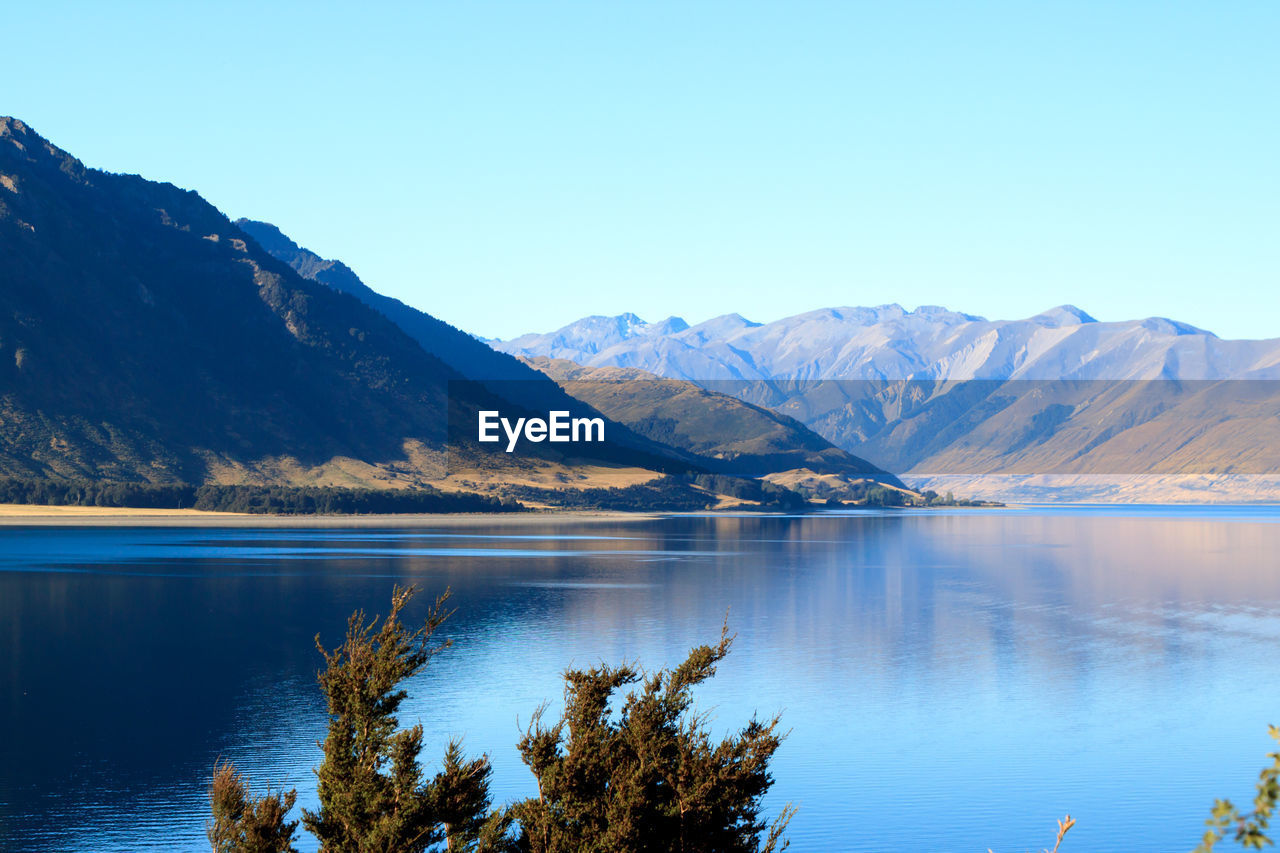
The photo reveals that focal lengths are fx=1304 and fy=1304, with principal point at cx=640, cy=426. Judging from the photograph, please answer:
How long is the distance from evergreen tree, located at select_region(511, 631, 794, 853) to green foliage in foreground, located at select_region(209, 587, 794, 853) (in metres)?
0.03

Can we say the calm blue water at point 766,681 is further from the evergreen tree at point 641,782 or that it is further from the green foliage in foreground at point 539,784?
the green foliage in foreground at point 539,784

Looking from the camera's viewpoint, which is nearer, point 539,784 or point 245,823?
point 245,823

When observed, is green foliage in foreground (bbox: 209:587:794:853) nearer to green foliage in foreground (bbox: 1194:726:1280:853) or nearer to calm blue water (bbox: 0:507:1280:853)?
green foliage in foreground (bbox: 1194:726:1280:853)

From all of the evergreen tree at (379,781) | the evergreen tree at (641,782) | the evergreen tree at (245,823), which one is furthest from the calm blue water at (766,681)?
the evergreen tree at (379,781)

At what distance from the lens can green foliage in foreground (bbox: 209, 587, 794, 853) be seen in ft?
75.0

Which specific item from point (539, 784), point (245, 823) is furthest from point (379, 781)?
point (539, 784)

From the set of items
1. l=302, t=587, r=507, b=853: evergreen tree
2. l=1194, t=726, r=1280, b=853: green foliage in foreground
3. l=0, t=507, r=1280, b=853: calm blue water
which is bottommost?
l=0, t=507, r=1280, b=853: calm blue water

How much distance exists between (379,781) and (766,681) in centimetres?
4582

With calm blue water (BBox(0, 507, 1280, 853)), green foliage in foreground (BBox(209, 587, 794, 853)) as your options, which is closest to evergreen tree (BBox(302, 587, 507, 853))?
green foliage in foreground (BBox(209, 587, 794, 853))

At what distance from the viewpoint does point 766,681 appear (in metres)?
A: 66.8

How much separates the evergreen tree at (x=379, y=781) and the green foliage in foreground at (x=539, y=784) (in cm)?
2

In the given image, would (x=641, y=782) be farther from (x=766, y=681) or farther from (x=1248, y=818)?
(x=766, y=681)

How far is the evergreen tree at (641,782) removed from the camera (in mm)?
24469

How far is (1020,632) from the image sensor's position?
8969 centimetres
